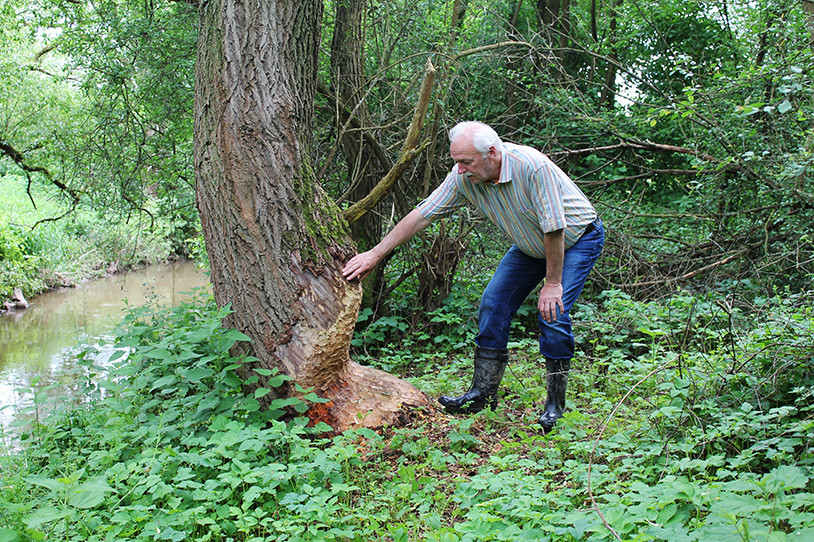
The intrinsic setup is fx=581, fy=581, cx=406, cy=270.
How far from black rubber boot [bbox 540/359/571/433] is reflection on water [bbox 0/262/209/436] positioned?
3.34m

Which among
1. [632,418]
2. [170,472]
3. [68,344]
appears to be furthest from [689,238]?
[68,344]

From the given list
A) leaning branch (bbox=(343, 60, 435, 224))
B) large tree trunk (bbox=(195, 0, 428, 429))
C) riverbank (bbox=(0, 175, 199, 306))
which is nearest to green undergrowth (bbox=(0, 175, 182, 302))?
riverbank (bbox=(0, 175, 199, 306))

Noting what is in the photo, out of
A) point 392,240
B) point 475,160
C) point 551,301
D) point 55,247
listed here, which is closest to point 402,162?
point 392,240

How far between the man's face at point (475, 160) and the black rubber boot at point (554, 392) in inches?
42.8

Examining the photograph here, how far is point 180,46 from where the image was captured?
229 inches

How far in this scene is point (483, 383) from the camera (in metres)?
3.50

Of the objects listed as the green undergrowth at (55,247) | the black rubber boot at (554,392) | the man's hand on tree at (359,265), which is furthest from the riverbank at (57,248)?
the black rubber boot at (554,392)

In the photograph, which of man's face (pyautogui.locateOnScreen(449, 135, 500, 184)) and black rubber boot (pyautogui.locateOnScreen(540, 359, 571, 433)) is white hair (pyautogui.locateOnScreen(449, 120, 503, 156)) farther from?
black rubber boot (pyautogui.locateOnScreen(540, 359, 571, 433))

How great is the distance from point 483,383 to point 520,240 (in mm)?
888

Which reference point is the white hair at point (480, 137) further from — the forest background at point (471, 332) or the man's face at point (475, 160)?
the forest background at point (471, 332)

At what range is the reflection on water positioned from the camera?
6.81m

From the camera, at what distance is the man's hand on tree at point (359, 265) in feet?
11.3

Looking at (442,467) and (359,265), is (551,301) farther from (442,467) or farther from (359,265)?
(359,265)

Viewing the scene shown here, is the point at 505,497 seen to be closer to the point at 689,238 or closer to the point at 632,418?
the point at 632,418
